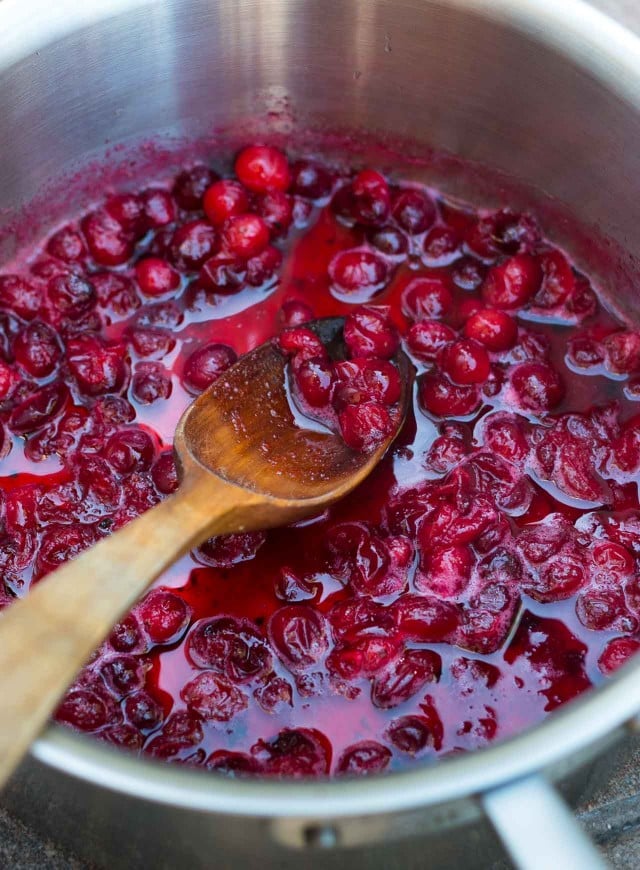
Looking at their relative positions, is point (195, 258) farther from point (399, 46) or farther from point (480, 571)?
point (480, 571)

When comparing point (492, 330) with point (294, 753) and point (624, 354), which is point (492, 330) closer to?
point (624, 354)

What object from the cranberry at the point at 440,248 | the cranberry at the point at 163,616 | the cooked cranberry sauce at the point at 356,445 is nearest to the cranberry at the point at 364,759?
the cooked cranberry sauce at the point at 356,445

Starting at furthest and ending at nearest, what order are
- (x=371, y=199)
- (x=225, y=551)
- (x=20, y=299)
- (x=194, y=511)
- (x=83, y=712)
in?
(x=371, y=199)
(x=20, y=299)
(x=225, y=551)
(x=83, y=712)
(x=194, y=511)

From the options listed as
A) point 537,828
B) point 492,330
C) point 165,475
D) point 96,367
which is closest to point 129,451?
point 165,475

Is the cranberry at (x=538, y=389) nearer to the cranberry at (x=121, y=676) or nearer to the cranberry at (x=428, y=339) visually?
the cranberry at (x=428, y=339)

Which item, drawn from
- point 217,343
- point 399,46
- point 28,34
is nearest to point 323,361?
point 217,343

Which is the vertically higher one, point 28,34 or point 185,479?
point 28,34
